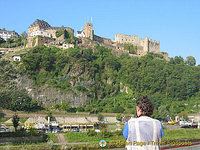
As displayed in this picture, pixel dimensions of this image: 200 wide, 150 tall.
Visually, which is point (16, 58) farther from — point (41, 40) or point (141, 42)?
point (141, 42)

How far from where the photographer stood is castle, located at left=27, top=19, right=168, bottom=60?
290 ft

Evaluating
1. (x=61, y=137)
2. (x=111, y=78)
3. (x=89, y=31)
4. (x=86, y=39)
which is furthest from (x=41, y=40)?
(x=61, y=137)

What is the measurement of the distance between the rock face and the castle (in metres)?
21.9

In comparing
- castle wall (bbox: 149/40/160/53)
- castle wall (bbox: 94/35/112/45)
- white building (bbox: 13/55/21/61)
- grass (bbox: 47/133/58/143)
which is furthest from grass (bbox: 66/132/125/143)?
castle wall (bbox: 149/40/160/53)

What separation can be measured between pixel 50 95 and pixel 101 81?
58.8 feet

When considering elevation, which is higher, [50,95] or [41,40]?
[41,40]

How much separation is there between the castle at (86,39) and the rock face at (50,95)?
2188 centimetres

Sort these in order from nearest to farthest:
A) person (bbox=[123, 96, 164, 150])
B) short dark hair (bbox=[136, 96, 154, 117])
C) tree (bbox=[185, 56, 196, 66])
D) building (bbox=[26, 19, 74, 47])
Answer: person (bbox=[123, 96, 164, 150])
short dark hair (bbox=[136, 96, 154, 117])
building (bbox=[26, 19, 74, 47])
tree (bbox=[185, 56, 196, 66])

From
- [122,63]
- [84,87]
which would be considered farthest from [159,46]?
[84,87]

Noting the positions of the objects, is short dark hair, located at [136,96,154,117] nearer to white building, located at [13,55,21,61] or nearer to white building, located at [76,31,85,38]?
white building, located at [13,55,21,61]

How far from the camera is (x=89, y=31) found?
352 feet

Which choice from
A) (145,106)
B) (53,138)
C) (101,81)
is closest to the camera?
(145,106)

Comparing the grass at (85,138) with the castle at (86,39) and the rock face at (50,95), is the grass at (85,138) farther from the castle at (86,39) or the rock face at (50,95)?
the castle at (86,39)

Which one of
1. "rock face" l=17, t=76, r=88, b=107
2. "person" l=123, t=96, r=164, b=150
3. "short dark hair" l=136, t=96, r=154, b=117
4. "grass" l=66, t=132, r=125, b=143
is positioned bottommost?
"grass" l=66, t=132, r=125, b=143
